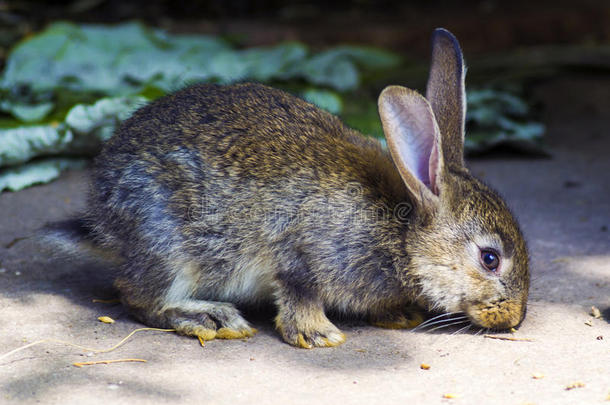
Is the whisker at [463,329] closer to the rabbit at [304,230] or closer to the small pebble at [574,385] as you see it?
the rabbit at [304,230]

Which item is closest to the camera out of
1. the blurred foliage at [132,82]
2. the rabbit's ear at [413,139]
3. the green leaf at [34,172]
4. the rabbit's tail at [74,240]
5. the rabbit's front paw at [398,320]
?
the rabbit's ear at [413,139]

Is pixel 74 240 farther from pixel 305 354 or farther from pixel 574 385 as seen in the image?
pixel 574 385

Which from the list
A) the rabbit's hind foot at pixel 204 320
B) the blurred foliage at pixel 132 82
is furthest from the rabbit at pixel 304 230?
the blurred foliage at pixel 132 82

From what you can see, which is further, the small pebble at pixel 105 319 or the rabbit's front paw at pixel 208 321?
the small pebble at pixel 105 319

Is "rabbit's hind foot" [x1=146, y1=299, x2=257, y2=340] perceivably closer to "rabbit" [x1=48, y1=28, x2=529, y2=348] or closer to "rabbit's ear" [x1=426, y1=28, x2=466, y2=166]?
"rabbit" [x1=48, y1=28, x2=529, y2=348]

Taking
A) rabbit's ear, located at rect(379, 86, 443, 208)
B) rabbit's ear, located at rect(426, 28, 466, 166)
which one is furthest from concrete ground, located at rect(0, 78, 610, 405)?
rabbit's ear, located at rect(426, 28, 466, 166)

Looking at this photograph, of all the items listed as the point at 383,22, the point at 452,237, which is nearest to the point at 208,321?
the point at 452,237
